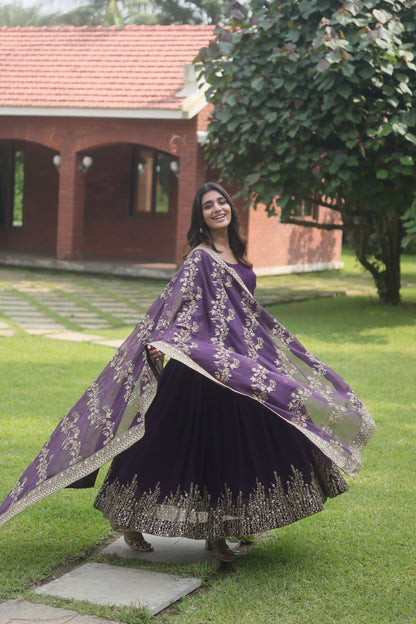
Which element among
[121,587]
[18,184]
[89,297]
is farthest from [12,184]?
[121,587]

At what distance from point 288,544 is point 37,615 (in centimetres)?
133

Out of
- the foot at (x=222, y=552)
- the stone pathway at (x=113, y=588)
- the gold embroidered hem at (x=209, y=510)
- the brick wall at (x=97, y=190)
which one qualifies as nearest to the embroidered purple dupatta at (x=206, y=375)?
the gold embroidered hem at (x=209, y=510)

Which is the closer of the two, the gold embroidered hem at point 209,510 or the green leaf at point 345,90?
the gold embroidered hem at point 209,510

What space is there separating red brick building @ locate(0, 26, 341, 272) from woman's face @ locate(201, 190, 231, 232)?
11.7 metres

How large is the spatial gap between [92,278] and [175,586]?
514 inches

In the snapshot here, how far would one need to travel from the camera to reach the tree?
10180 mm

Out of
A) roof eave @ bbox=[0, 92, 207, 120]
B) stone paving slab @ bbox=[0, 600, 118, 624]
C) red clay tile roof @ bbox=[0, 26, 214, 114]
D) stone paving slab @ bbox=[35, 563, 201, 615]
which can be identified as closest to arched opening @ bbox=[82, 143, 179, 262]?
red clay tile roof @ bbox=[0, 26, 214, 114]

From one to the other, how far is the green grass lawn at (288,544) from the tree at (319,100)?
12.9ft

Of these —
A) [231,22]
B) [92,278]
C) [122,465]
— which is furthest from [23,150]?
[122,465]

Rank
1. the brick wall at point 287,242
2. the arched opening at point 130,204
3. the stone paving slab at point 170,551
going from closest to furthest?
the stone paving slab at point 170,551 < the brick wall at point 287,242 < the arched opening at point 130,204

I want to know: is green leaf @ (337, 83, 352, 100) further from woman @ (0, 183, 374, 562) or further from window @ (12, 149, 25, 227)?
window @ (12, 149, 25, 227)

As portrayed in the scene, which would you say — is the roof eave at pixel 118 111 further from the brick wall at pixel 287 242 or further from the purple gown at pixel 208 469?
the purple gown at pixel 208 469

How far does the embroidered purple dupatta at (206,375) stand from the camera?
3.72 meters

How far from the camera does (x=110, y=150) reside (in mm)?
19578
